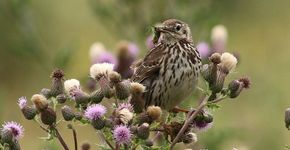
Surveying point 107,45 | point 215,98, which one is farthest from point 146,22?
point 107,45

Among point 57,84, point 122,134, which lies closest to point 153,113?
point 122,134

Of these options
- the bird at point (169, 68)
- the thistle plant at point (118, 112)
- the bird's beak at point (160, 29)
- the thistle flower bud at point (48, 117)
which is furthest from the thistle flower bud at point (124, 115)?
the bird's beak at point (160, 29)

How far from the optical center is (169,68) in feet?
19.2

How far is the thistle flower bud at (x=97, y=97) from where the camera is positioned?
4.60m

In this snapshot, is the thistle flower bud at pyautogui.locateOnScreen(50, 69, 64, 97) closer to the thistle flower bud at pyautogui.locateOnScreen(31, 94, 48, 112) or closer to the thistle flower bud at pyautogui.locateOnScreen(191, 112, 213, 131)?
the thistle flower bud at pyautogui.locateOnScreen(31, 94, 48, 112)

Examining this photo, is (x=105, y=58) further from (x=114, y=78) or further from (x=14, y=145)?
(x=14, y=145)

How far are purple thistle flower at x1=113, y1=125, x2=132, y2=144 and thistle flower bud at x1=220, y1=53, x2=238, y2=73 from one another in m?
0.76

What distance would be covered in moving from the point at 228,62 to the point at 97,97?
70 centimetres

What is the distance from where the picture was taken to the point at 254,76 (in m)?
9.15

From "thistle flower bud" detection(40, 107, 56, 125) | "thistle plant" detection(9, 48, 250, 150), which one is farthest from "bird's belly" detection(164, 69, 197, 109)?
"thistle flower bud" detection(40, 107, 56, 125)

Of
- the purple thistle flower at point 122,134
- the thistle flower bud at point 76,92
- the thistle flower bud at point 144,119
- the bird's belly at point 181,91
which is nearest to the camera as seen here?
the purple thistle flower at point 122,134

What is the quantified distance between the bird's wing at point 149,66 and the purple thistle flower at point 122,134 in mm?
1513

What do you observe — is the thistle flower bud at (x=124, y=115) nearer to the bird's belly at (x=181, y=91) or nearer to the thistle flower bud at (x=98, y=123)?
the thistle flower bud at (x=98, y=123)

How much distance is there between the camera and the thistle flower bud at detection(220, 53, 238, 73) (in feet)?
15.8
